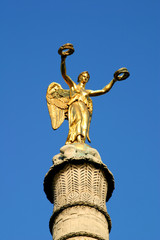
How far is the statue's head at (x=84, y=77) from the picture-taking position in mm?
15133

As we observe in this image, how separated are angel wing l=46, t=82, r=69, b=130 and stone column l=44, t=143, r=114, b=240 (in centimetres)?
163

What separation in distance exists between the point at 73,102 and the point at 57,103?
2.08ft

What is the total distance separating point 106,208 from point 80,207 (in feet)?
2.74

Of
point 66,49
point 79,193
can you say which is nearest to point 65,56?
point 66,49

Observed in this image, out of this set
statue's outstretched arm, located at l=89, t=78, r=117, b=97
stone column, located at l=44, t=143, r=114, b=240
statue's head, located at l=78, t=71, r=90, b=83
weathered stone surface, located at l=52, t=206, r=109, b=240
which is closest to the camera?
weathered stone surface, located at l=52, t=206, r=109, b=240

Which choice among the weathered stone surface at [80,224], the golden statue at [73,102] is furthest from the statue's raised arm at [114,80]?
the weathered stone surface at [80,224]

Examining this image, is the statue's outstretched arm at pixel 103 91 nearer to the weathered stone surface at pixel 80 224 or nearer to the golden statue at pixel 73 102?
the golden statue at pixel 73 102

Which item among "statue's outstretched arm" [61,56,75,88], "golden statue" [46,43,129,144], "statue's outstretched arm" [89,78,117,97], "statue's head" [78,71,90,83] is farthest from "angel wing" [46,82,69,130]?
"statue's outstretched arm" [89,78,117,97]

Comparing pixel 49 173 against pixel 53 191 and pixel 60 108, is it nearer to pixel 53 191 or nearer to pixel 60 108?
pixel 53 191

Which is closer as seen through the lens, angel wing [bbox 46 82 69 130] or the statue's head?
angel wing [bbox 46 82 69 130]

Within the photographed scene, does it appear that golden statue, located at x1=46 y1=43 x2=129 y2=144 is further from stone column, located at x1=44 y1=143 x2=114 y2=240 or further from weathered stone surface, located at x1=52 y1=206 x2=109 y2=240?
weathered stone surface, located at x1=52 y1=206 x2=109 y2=240

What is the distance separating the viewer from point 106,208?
1188cm

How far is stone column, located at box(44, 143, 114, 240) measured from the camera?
1096 centimetres

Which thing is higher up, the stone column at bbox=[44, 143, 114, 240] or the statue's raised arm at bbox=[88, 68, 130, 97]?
the statue's raised arm at bbox=[88, 68, 130, 97]
